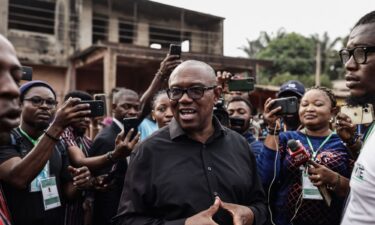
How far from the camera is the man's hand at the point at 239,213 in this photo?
210 centimetres

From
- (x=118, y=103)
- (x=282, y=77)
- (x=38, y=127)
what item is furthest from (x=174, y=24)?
(x=38, y=127)

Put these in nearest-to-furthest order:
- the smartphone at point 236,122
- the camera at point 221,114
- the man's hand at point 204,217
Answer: the man's hand at point 204,217 → the camera at point 221,114 → the smartphone at point 236,122

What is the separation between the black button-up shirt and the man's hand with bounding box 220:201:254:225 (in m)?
0.09

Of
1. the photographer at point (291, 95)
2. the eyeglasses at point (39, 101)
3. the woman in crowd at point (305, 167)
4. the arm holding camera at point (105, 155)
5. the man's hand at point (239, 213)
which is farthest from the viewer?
the photographer at point (291, 95)

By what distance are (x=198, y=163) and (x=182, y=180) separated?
0.16 meters

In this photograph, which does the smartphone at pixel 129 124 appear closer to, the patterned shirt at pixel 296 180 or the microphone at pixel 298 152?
the patterned shirt at pixel 296 180

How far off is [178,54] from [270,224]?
1.66 meters

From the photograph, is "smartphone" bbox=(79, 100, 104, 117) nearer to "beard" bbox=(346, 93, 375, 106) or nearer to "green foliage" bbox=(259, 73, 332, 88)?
"beard" bbox=(346, 93, 375, 106)

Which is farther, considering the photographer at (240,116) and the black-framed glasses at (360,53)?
the photographer at (240,116)

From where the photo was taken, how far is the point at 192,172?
2.23 meters

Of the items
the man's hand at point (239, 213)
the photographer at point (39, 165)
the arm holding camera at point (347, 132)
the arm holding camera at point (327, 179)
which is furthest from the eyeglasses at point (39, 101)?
the arm holding camera at point (347, 132)

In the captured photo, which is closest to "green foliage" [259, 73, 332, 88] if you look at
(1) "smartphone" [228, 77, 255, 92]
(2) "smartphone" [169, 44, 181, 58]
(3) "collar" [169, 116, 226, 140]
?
(1) "smartphone" [228, 77, 255, 92]

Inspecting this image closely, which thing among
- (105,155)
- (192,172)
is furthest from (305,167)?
(105,155)

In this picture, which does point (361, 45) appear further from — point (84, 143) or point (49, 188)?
point (84, 143)
